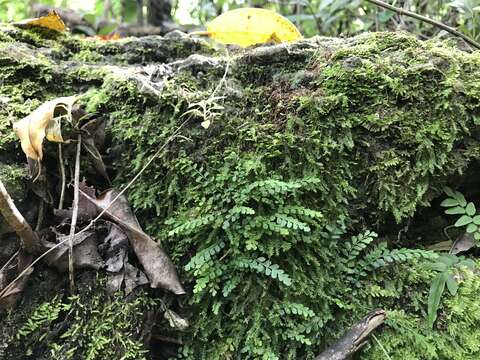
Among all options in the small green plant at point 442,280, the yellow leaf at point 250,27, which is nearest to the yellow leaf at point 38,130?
the yellow leaf at point 250,27

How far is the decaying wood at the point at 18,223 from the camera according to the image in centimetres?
121

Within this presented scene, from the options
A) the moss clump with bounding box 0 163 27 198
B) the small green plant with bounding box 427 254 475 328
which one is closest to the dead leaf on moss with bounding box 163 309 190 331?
the moss clump with bounding box 0 163 27 198

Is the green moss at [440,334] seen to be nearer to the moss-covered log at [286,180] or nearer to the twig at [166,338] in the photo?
the moss-covered log at [286,180]

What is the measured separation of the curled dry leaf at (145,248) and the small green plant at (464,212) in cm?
113

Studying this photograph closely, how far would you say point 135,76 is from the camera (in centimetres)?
170

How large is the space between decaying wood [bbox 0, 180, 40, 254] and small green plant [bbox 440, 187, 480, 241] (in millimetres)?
1581

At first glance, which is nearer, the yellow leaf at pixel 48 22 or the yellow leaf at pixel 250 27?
the yellow leaf at pixel 250 27

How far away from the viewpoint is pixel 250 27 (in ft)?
6.30

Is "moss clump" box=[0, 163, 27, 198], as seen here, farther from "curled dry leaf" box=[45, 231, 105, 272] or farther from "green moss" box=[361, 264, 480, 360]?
"green moss" box=[361, 264, 480, 360]

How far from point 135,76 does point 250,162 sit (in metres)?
0.69

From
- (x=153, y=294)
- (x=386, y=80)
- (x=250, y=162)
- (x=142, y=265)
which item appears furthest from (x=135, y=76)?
(x=386, y=80)

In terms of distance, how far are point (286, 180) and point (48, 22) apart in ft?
5.54

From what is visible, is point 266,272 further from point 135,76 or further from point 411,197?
point 135,76

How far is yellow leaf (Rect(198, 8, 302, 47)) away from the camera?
1.92 m
